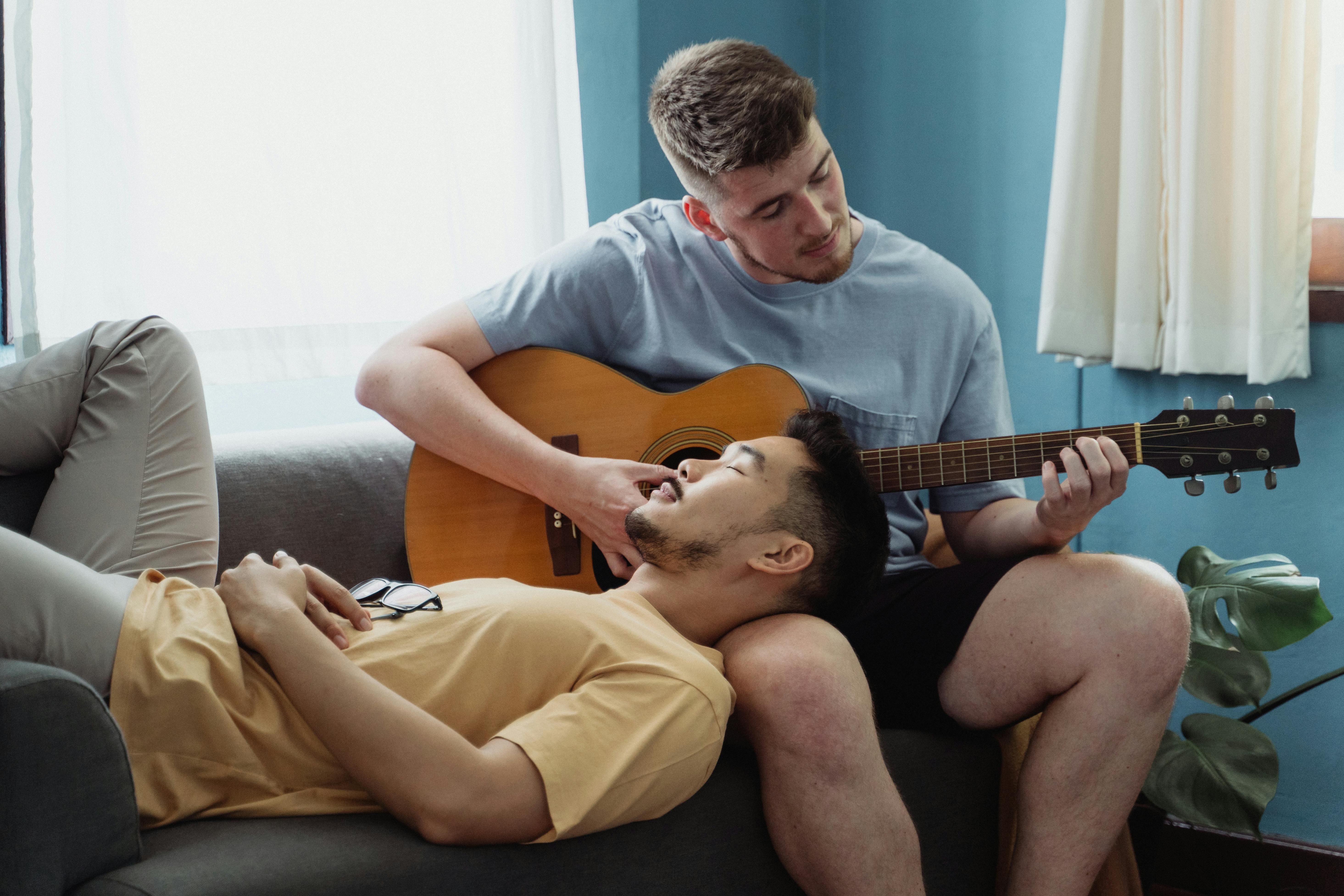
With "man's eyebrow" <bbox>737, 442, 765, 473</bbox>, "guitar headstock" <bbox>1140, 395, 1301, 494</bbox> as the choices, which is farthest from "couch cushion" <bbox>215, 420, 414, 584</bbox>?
"guitar headstock" <bbox>1140, 395, 1301, 494</bbox>

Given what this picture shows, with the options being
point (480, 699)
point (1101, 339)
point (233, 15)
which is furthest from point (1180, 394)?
point (233, 15)

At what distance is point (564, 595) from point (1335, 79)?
1728mm

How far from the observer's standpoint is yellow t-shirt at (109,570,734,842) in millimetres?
1014

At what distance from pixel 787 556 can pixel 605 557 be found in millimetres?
384

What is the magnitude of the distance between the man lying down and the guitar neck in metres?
0.13

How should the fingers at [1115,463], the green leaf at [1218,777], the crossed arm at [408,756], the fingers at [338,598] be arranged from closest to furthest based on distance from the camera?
the crossed arm at [408,756] → the fingers at [338,598] → the fingers at [1115,463] → the green leaf at [1218,777]

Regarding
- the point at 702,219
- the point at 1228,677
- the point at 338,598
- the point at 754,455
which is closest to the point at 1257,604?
the point at 1228,677

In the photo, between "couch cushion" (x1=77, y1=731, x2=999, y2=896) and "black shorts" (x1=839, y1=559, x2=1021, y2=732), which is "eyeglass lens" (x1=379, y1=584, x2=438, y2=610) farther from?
"black shorts" (x1=839, y1=559, x2=1021, y2=732)

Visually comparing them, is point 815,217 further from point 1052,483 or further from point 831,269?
point 1052,483

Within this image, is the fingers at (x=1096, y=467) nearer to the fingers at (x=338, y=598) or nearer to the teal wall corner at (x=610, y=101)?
the fingers at (x=338, y=598)

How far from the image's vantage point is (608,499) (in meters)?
1.55

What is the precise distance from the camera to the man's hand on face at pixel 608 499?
5.07 feet

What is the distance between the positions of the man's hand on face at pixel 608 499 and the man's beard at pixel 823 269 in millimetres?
364

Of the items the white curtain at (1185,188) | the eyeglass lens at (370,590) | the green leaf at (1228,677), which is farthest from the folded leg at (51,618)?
the white curtain at (1185,188)
